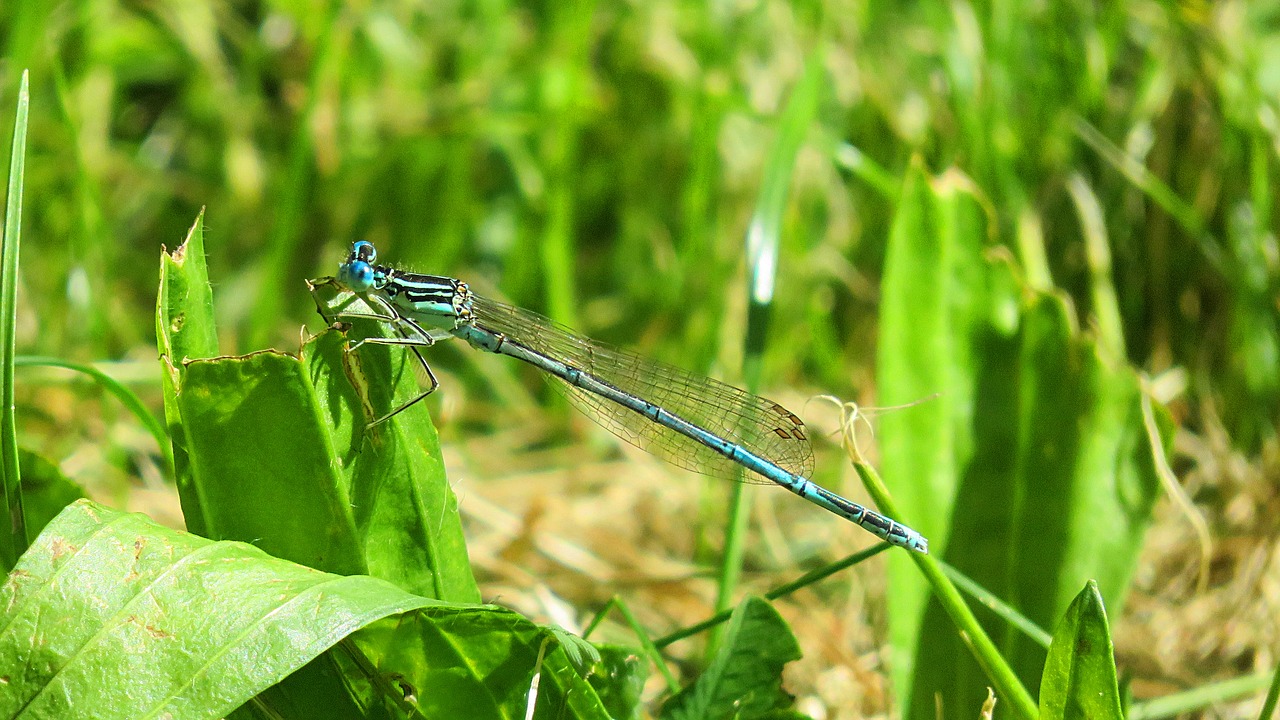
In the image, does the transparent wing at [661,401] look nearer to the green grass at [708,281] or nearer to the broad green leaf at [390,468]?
the green grass at [708,281]

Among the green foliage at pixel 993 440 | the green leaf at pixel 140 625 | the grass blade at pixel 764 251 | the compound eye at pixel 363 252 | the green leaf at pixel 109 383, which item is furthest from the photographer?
the compound eye at pixel 363 252

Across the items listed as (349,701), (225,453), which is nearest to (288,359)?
(225,453)

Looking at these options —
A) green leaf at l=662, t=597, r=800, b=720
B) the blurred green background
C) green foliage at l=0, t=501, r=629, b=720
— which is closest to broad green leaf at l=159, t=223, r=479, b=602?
green foliage at l=0, t=501, r=629, b=720

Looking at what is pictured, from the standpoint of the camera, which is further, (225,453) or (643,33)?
(643,33)

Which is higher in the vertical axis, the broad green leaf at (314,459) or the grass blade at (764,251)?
the grass blade at (764,251)

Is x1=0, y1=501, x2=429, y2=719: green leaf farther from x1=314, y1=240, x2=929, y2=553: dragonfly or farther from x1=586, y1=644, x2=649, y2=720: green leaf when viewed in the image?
x1=314, y1=240, x2=929, y2=553: dragonfly

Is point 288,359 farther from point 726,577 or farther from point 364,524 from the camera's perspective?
point 726,577

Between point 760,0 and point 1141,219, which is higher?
point 760,0

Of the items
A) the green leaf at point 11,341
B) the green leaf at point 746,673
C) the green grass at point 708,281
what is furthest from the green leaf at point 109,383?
the green leaf at point 746,673
